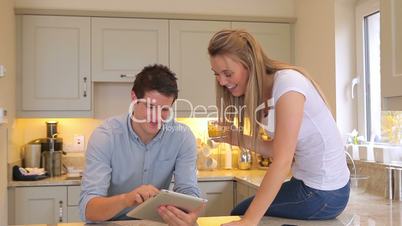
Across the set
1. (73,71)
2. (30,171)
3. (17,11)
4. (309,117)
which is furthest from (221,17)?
(309,117)

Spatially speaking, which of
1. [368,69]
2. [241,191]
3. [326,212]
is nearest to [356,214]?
[326,212]

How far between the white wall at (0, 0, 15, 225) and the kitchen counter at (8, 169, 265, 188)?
146mm

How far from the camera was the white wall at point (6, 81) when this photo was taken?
2889 millimetres

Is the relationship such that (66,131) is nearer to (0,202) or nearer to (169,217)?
(0,202)

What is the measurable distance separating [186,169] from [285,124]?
0.64 metres

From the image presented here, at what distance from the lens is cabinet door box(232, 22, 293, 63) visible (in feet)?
11.8

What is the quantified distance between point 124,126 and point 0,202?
1.51m

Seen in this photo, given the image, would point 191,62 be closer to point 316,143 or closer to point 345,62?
point 345,62

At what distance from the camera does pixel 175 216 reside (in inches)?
58.4

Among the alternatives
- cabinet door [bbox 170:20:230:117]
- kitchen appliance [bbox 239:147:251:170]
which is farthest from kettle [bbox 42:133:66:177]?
kitchen appliance [bbox 239:147:251:170]

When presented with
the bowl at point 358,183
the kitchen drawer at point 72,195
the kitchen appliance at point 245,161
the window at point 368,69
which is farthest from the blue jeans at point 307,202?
the kitchen appliance at point 245,161

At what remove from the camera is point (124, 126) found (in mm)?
1838

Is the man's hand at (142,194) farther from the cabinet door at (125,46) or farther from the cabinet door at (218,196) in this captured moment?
the cabinet door at (125,46)

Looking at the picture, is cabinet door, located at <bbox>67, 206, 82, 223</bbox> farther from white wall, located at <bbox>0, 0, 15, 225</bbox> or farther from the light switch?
the light switch
